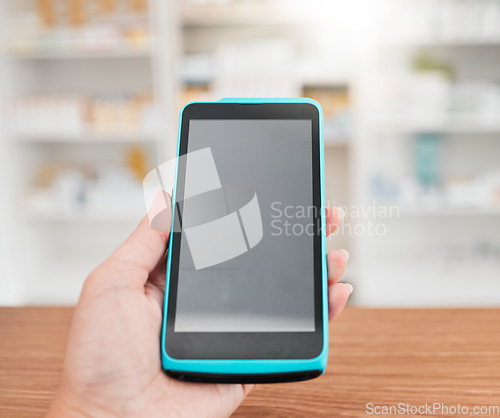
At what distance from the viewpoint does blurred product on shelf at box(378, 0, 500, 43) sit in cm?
202

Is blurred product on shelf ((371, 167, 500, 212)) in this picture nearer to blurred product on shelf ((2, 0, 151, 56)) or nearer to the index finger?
blurred product on shelf ((2, 0, 151, 56))

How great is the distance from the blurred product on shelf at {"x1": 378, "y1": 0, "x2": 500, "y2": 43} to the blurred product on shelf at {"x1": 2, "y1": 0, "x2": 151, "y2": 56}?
41.5 inches

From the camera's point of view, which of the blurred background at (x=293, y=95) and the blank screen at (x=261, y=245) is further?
the blurred background at (x=293, y=95)

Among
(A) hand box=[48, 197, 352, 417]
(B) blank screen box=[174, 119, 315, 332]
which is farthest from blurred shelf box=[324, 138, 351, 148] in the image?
(A) hand box=[48, 197, 352, 417]

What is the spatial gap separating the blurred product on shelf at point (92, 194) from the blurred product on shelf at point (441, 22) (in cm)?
132

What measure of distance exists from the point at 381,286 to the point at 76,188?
153 cm

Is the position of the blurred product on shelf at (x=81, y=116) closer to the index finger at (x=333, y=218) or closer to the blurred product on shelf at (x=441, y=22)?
the blurred product on shelf at (x=441, y=22)

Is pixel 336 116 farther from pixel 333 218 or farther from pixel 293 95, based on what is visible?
pixel 333 218

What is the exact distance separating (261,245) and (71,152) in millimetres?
2244

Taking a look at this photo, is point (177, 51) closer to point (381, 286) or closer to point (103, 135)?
point (103, 135)

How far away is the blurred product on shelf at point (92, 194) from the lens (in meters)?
2.32

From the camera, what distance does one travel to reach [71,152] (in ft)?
8.47

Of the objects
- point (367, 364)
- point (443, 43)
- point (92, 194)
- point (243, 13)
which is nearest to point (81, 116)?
point (92, 194)

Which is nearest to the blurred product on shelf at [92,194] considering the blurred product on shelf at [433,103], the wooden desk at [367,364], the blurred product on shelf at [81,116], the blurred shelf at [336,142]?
the blurred product on shelf at [81,116]
